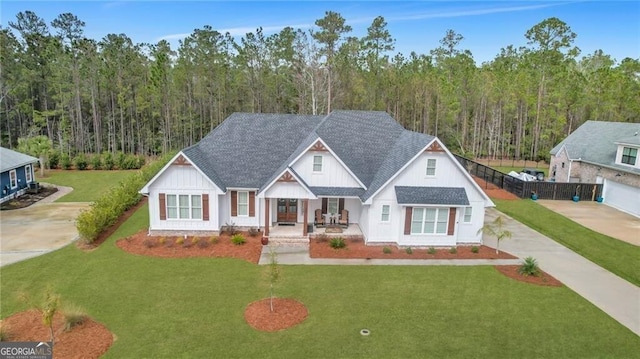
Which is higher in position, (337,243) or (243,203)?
(243,203)

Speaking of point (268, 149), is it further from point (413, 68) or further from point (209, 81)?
point (413, 68)

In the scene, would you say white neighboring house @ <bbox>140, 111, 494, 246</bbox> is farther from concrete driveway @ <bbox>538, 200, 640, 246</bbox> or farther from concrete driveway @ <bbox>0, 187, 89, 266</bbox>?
concrete driveway @ <bbox>538, 200, 640, 246</bbox>

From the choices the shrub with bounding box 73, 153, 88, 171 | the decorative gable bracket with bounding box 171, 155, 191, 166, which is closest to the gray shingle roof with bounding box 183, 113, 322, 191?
the decorative gable bracket with bounding box 171, 155, 191, 166

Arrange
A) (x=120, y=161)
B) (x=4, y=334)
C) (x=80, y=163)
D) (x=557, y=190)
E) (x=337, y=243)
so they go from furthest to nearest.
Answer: (x=120, y=161), (x=80, y=163), (x=557, y=190), (x=337, y=243), (x=4, y=334)

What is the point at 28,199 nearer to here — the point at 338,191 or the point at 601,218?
the point at 338,191

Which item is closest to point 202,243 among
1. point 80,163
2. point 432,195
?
point 432,195

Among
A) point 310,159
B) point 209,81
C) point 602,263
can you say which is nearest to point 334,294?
point 310,159
